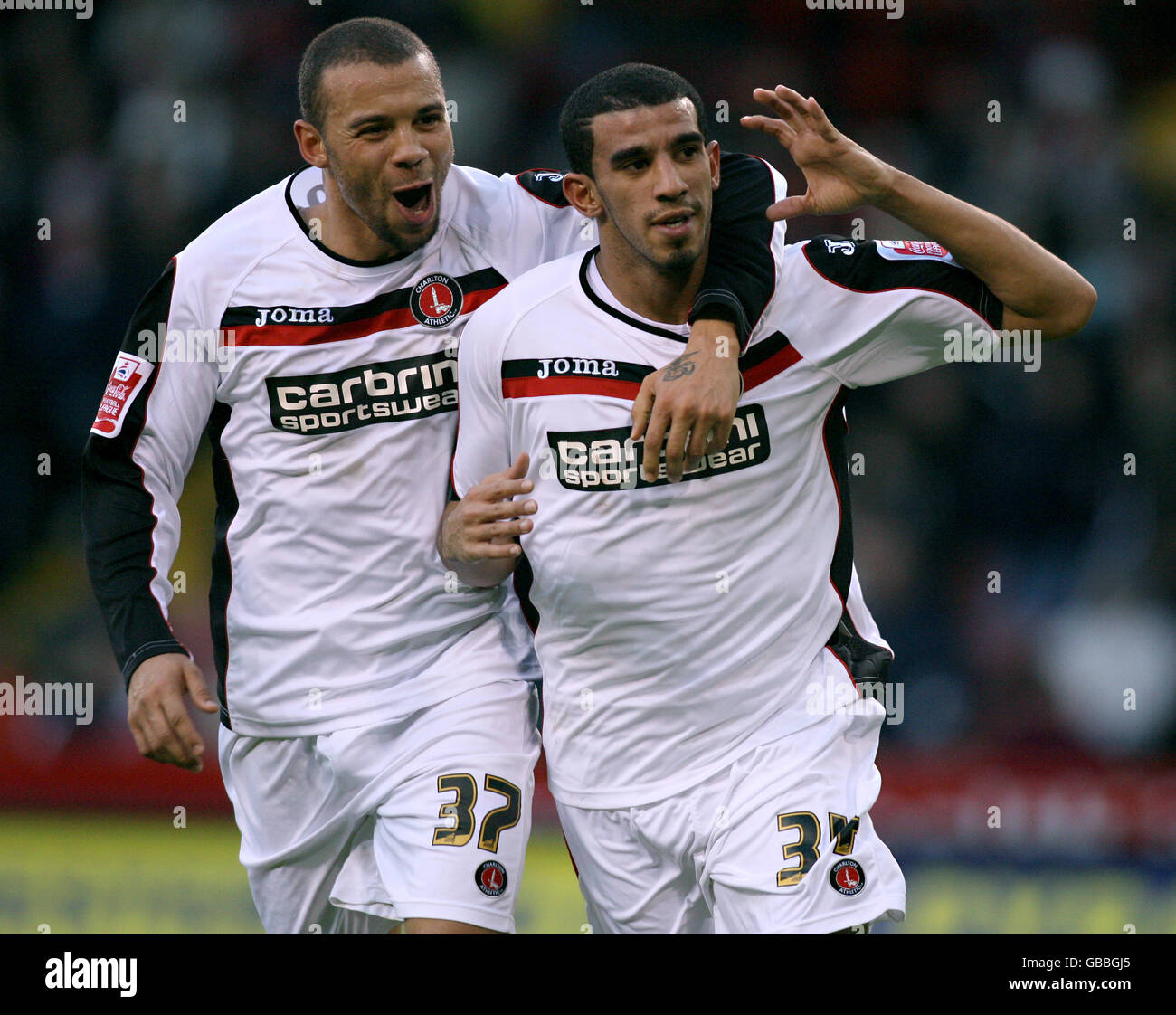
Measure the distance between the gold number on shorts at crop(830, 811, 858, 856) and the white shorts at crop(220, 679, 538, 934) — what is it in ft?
2.50

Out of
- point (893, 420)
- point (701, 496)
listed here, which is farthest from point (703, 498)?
point (893, 420)

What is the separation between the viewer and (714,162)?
3820 mm

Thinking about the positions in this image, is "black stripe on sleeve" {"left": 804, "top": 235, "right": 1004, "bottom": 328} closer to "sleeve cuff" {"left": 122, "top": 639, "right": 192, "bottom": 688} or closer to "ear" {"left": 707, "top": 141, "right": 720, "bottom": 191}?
"ear" {"left": 707, "top": 141, "right": 720, "bottom": 191}

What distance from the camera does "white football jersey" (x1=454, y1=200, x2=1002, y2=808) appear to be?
12.1ft

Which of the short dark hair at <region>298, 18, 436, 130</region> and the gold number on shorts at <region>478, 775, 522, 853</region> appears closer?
the gold number on shorts at <region>478, 775, 522, 853</region>

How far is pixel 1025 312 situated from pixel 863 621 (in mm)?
835

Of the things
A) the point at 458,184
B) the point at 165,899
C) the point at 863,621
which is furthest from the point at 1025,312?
the point at 165,899

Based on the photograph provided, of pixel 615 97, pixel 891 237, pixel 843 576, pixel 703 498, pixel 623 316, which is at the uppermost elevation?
pixel 891 237

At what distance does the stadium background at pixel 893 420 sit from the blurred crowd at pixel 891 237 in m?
0.02

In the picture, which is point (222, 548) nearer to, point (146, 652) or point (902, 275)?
point (146, 652)

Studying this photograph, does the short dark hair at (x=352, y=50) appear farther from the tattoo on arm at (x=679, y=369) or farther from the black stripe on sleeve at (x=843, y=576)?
the black stripe on sleeve at (x=843, y=576)

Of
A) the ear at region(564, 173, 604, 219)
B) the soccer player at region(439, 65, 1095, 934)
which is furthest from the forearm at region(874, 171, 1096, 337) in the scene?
the ear at region(564, 173, 604, 219)

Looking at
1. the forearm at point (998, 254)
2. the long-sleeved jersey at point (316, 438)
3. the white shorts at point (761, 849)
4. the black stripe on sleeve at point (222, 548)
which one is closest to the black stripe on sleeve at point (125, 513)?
the long-sleeved jersey at point (316, 438)

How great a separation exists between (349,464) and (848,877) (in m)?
A: 1.57
